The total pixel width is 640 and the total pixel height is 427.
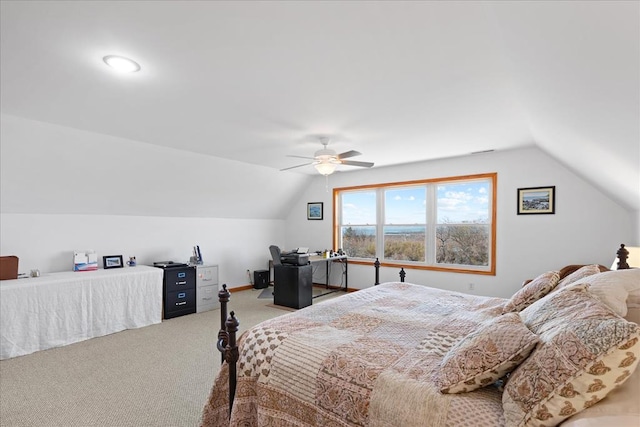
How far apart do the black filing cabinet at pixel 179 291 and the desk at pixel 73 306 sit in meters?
0.16

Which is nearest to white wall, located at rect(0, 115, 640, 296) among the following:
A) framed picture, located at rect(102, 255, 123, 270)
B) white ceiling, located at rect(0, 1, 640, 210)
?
framed picture, located at rect(102, 255, 123, 270)

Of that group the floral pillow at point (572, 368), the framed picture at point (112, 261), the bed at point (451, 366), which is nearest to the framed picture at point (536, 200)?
the bed at point (451, 366)

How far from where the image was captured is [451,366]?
4.43 feet

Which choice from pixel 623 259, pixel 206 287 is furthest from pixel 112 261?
pixel 623 259

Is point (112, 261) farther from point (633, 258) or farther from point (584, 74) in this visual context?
point (633, 258)

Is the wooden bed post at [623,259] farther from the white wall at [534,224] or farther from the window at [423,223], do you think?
the window at [423,223]

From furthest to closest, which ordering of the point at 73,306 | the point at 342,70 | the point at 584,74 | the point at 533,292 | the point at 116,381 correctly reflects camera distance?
the point at 73,306 < the point at 116,381 < the point at 342,70 < the point at 533,292 < the point at 584,74

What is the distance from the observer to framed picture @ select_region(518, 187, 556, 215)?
435 cm

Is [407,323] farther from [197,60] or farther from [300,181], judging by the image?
[300,181]

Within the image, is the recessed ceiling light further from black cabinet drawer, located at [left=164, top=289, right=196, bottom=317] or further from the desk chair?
black cabinet drawer, located at [left=164, top=289, right=196, bottom=317]

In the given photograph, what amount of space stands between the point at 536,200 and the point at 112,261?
629 cm

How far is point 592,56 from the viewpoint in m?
1.44

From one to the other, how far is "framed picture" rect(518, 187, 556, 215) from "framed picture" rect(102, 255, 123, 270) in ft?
19.9

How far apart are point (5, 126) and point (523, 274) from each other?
6.60m
